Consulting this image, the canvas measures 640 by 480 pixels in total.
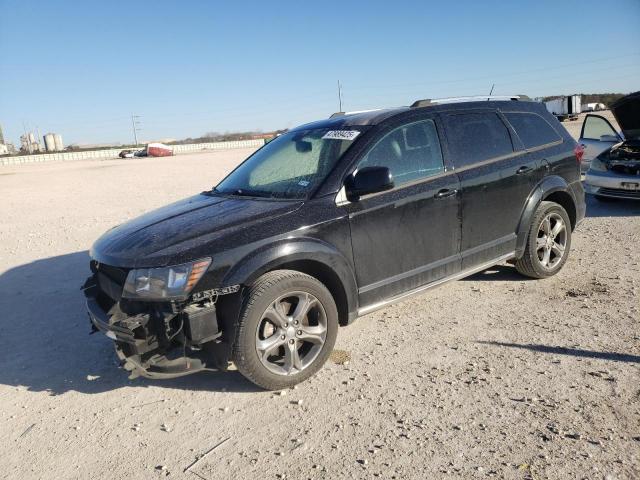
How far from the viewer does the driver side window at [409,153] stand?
3.93m

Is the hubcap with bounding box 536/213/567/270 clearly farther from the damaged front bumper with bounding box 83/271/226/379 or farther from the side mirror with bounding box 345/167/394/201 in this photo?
the damaged front bumper with bounding box 83/271/226/379

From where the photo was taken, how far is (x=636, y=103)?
8062 millimetres

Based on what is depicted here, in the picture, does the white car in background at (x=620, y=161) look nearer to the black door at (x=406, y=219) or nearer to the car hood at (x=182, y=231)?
the black door at (x=406, y=219)

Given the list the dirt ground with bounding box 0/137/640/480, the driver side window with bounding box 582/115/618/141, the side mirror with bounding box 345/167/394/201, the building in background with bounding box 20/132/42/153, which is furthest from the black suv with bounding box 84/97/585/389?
the building in background with bounding box 20/132/42/153

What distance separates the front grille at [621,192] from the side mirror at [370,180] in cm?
642

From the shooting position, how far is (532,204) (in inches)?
191

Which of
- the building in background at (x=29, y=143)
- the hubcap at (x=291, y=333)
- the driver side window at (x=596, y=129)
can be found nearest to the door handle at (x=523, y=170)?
the hubcap at (x=291, y=333)

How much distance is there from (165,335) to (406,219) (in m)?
1.97

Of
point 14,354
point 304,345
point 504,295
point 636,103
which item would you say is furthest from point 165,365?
point 636,103

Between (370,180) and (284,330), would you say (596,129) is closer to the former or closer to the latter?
(370,180)

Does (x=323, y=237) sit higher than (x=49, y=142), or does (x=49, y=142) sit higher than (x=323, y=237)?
(x=49, y=142)

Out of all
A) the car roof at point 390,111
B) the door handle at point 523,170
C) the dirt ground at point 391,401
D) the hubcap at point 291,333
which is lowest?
the dirt ground at point 391,401

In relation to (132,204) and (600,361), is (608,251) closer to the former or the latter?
(600,361)

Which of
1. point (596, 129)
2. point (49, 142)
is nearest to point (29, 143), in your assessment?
point (49, 142)
